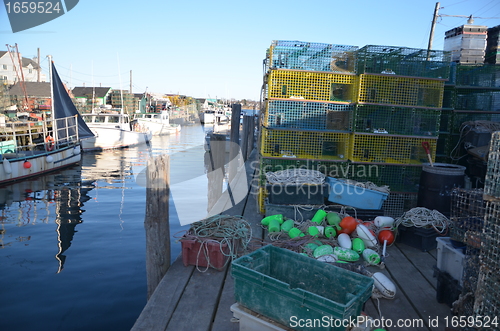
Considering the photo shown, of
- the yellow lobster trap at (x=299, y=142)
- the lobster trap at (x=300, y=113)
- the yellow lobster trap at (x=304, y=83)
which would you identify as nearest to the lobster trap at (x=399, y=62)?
the yellow lobster trap at (x=304, y=83)

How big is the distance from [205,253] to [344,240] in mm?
1909

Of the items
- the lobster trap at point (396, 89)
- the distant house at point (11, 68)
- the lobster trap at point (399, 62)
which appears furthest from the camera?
the distant house at point (11, 68)

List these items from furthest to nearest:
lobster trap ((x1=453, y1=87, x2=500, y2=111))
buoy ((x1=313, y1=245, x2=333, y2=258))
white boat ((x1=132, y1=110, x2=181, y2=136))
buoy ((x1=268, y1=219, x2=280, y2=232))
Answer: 1. white boat ((x1=132, y1=110, x2=181, y2=136))
2. lobster trap ((x1=453, y1=87, x2=500, y2=111))
3. buoy ((x1=268, y1=219, x2=280, y2=232))
4. buoy ((x1=313, y1=245, x2=333, y2=258))

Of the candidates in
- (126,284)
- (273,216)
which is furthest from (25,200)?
(273,216)

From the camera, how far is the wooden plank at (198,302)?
Result: 3256 mm

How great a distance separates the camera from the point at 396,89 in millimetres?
6273

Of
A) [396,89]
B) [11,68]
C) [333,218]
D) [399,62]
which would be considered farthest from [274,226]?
[11,68]

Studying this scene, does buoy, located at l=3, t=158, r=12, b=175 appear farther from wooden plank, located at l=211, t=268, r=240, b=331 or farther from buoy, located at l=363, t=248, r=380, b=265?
buoy, located at l=363, t=248, r=380, b=265

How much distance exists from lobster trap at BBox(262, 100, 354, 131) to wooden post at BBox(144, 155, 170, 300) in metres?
2.54

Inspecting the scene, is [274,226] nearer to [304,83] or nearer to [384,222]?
[384,222]

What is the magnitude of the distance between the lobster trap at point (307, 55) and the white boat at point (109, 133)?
920 inches

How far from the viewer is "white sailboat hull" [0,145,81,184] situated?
594 inches

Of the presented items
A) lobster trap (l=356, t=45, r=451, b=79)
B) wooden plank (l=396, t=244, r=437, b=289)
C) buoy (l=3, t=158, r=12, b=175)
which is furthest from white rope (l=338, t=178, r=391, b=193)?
buoy (l=3, t=158, r=12, b=175)

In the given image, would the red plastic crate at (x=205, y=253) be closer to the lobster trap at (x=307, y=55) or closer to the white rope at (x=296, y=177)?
the white rope at (x=296, y=177)
